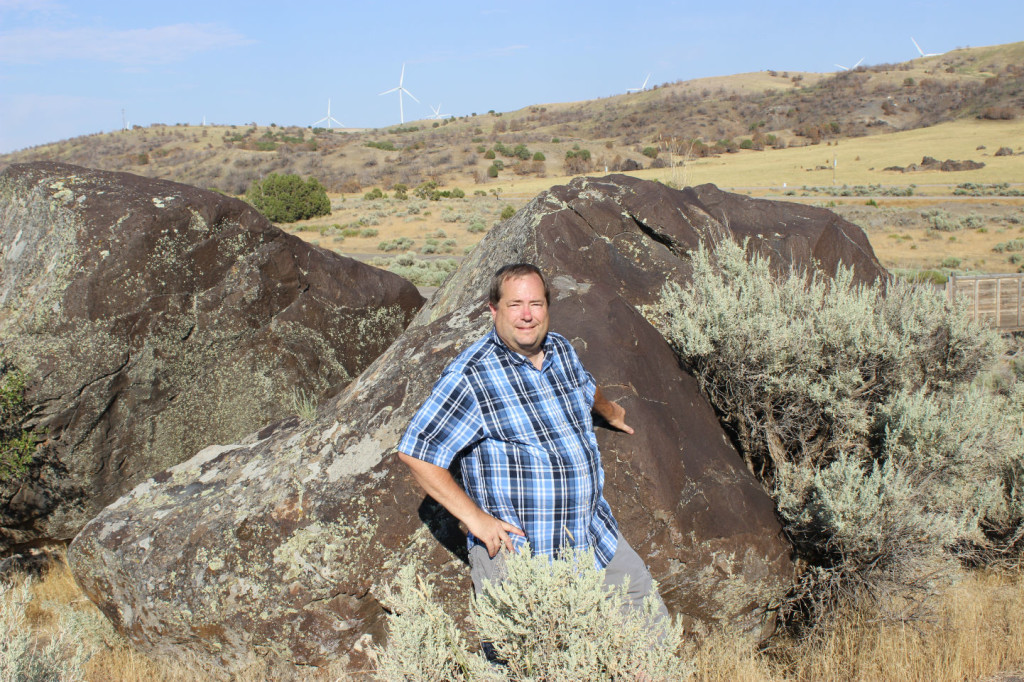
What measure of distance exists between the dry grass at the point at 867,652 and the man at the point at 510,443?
96 centimetres

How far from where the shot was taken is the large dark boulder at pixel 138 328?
16.7ft

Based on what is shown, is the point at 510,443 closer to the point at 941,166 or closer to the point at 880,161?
Result: the point at 941,166

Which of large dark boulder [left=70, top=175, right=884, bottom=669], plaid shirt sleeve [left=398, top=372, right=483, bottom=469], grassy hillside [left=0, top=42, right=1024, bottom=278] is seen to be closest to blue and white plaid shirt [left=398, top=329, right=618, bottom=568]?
plaid shirt sleeve [left=398, top=372, right=483, bottom=469]

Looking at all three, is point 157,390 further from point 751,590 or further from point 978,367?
point 978,367

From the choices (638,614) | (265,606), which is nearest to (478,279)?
(265,606)

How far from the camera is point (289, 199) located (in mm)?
34344

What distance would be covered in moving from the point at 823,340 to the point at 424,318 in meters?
3.04

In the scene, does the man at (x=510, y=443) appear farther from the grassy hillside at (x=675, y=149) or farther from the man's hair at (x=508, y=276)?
the grassy hillside at (x=675, y=149)

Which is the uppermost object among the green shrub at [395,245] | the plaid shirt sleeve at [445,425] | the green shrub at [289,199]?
the green shrub at [289,199]

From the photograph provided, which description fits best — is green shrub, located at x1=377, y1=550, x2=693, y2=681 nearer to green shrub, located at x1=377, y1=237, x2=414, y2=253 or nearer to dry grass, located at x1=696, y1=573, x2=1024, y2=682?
dry grass, located at x1=696, y1=573, x2=1024, y2=682

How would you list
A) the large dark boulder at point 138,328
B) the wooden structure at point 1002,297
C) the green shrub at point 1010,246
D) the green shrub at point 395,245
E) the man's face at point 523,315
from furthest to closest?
1. the green shrub at point 395,245
2. the green shrub at point 1010,246
3. the wooden structure at point 1002,297
4. the large dark boulder at point 138,328
5. the man's face at point 523,315

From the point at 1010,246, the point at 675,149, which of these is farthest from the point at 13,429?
the point at 675,149

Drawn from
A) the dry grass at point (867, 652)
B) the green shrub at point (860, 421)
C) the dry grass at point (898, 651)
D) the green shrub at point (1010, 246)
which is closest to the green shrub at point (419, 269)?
the green shrub at point (860, 421)

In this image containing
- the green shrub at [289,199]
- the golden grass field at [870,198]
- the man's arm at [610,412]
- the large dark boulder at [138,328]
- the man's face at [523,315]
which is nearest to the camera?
the man's face at [523,315]
